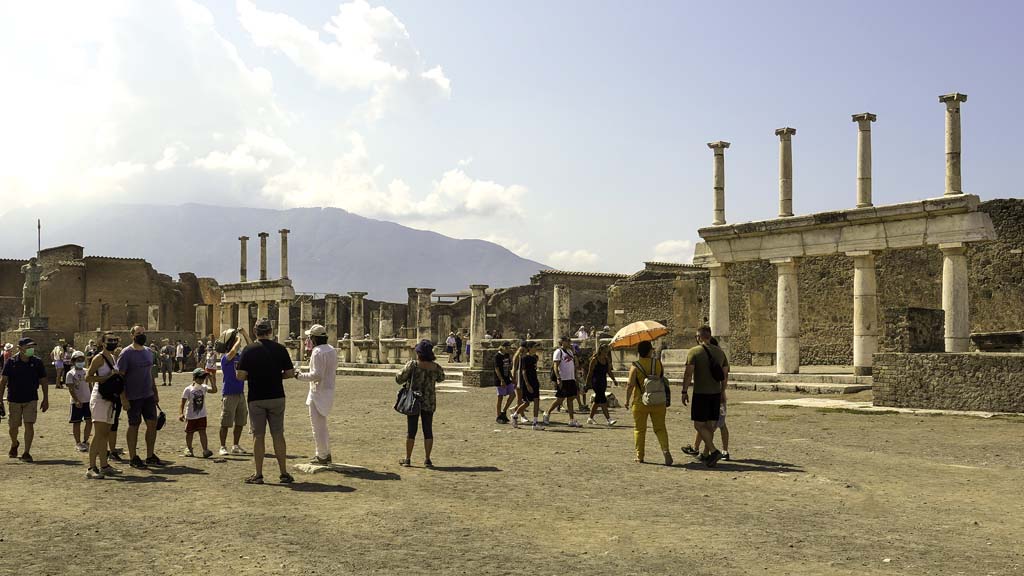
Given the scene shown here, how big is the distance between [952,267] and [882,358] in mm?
3840

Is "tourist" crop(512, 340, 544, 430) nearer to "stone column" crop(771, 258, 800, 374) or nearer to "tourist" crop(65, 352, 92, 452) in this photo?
"tourist" crop(65, 352, 92, 452)

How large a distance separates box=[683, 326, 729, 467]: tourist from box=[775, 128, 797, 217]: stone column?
14422mm

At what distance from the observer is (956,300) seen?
66.6ft

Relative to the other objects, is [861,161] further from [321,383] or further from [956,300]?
[321,383]

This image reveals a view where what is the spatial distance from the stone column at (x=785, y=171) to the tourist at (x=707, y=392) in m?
14.4

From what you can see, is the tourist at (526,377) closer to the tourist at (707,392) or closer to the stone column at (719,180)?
the tourist at (707,392)

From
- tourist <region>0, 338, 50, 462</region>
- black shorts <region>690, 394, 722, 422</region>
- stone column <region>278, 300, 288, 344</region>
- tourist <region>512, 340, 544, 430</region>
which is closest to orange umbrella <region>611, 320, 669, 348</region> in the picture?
tourist <region>512, 340, 544, 430</region>

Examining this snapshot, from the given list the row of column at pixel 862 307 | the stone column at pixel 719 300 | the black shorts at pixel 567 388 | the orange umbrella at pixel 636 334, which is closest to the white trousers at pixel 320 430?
the black shorts at pixel 567 388

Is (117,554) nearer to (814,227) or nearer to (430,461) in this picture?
(430,461)

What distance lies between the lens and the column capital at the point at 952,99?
67.7ft

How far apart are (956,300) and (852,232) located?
314 cm

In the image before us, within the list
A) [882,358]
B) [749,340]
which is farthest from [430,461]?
[749,340]

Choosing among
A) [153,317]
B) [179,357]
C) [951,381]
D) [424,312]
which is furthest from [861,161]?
[153,317]

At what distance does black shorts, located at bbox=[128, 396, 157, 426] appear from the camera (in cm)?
1060
